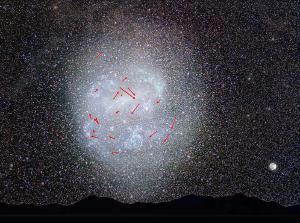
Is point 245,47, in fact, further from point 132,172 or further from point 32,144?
point 32,144

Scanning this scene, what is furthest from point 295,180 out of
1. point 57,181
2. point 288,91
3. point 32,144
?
point 32,144

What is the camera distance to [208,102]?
7.12 feet

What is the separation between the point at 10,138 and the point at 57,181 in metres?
0.39

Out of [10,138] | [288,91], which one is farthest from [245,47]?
[10,138]

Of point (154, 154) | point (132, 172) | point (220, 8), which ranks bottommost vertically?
point (132, 172)

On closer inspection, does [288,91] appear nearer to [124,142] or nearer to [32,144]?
[124,142]

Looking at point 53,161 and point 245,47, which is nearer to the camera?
point 53,161

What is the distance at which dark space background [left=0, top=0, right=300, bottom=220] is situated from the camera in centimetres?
203

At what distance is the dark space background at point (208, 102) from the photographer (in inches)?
80.0

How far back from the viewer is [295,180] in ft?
7.14

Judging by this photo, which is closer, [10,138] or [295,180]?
[10,138]

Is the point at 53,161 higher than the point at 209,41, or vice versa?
the point at 209,41

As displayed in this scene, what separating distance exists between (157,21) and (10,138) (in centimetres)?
118

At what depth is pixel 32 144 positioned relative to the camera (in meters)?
2.04
